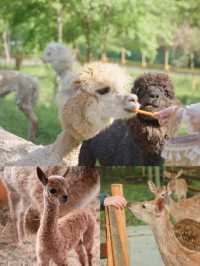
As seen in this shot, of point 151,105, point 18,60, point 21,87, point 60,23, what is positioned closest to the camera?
point 151,105

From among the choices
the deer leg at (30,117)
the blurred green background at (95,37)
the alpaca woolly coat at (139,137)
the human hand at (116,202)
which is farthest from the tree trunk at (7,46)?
the human hand at (116,202)

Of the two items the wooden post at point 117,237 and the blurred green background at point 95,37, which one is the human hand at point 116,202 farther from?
the blurred green background at point 95,37

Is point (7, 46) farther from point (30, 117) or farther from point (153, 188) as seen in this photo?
point (153, 188)

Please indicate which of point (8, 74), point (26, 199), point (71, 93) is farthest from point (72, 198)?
point (8, 74)

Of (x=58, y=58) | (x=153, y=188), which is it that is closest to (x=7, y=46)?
(x=58, y=58)

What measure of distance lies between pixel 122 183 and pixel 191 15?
4.34 ft

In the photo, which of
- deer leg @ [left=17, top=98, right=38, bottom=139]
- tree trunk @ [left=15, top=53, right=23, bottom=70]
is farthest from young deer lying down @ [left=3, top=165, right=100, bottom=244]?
tree trunk @ [left=15, top=53, right=23, bottom=70]

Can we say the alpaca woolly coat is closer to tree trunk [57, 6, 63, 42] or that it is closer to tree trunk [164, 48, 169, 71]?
tree trunk [57, 6, 63, 42]

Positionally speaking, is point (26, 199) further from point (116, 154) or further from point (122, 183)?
point (116, 154)

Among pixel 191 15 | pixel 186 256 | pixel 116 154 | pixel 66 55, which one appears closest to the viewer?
pixel 186 256

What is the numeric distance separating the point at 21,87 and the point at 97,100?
109 cm

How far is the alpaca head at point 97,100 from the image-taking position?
2662 millimetres

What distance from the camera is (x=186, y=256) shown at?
8.57ft

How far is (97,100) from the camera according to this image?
8.76 ft
